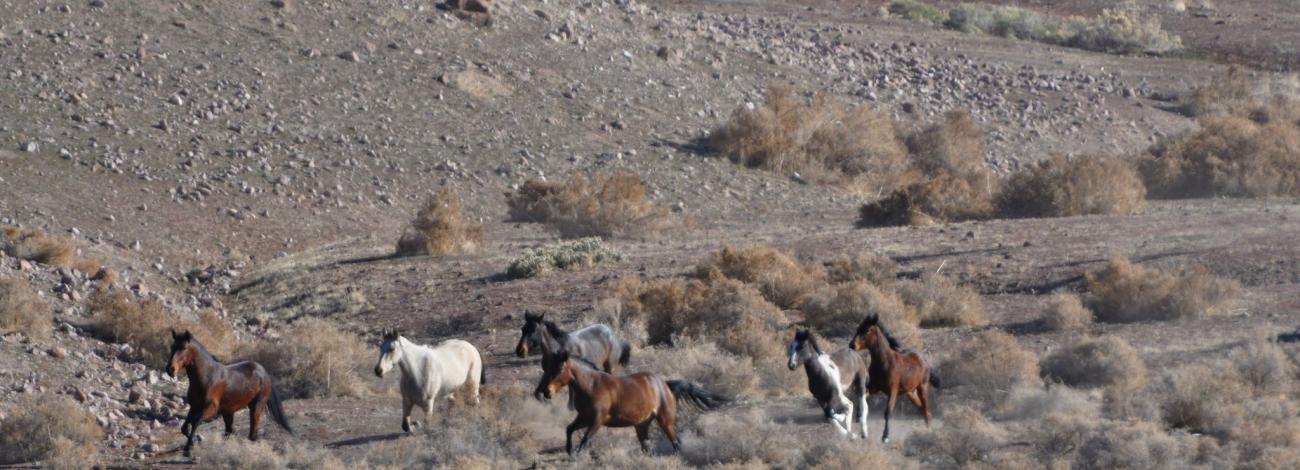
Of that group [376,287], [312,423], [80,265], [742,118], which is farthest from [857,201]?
[312,423]

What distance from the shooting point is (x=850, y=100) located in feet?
136

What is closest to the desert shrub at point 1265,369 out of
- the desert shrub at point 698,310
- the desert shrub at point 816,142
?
the desert shrub at point 698,310

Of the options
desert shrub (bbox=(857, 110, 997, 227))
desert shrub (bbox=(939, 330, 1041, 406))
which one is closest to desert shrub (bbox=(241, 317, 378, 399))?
desert shrub (bbox=(939, 330, 1041, 406))

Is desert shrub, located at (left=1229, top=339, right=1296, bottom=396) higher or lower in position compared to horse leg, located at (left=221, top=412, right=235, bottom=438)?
higher

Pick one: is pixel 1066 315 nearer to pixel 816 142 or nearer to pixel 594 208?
pixel 594 208

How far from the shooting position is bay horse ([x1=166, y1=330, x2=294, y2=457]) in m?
15.1

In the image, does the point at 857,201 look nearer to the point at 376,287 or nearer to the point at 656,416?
the point at 376,287

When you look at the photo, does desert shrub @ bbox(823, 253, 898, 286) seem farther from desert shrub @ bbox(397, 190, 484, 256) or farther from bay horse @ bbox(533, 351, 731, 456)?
bay horse @ bbox(533, 351, 731, 456)

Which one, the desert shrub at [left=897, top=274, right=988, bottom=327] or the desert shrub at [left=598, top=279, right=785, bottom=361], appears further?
the desert shrub at [left=897, top=274, right=988, bottom=327]

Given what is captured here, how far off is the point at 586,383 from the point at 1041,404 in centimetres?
458

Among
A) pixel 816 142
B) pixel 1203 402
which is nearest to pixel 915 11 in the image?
pixel 816 142

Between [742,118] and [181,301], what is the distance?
15101mm

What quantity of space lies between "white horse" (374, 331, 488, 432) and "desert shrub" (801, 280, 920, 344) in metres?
5.81

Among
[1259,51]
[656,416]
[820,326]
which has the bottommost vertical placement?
[1259,51]
